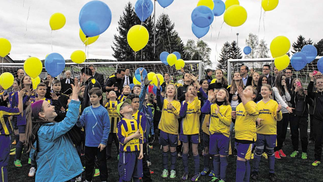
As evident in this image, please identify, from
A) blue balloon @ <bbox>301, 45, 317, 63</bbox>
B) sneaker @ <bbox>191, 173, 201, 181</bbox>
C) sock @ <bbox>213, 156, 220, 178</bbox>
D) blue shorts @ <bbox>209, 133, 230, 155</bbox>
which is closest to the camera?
blue shorts @ <bbox>209, 133, 230, 155</bbox>

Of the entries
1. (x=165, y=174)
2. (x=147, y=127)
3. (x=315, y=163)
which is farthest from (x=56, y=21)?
(x=315, y=163)

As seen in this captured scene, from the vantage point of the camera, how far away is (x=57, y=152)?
2.19 m

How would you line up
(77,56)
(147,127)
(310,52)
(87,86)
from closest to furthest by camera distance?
(147,127) → (87,86) → (77,56) → (310,52)

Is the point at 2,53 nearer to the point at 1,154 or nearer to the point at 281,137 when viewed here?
the point at 1,154

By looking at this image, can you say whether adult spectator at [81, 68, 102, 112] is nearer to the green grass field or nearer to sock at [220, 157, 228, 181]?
the green grass field

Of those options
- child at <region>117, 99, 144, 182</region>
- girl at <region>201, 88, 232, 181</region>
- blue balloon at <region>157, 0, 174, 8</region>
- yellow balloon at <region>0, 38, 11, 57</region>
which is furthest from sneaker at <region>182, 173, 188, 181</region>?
yellow balloon at <region>0, 38, 11, 57</region>

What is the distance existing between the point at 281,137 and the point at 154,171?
3060 mm

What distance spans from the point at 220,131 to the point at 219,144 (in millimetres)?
220

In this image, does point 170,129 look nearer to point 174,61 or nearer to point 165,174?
point 165,174

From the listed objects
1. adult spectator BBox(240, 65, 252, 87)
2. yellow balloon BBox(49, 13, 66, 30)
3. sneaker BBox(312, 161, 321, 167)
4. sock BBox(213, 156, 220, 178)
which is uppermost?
yellow balloon BBox(49, 13, 66, 30)

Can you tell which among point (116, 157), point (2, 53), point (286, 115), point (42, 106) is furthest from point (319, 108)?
point (2, 53)

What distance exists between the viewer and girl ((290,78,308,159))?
186 inches

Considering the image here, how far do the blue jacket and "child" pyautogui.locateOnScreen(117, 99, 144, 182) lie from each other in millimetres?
746

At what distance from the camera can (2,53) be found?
14.7 feet
